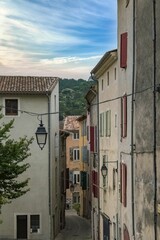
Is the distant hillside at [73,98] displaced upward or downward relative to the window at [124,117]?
upward

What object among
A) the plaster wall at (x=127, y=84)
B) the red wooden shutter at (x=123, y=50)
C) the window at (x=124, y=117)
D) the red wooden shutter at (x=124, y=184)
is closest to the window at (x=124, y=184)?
the red wooden shutter at (x=124, y=184)

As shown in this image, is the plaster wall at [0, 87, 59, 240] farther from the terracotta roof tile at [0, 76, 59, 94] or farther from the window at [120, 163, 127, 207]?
the window at [120, 163, 127, 207]

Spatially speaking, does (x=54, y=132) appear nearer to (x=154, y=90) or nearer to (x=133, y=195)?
(x=133, y=195)

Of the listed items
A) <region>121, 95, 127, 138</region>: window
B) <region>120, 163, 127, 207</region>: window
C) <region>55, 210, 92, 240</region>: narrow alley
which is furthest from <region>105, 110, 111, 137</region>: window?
<region>55, 210, 92, 240</region>: narrow alley

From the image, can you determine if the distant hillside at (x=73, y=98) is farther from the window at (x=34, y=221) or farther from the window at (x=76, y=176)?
the window at (x=34, y=221)

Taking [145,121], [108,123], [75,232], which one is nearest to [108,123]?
[108,123]

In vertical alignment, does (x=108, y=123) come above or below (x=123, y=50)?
below

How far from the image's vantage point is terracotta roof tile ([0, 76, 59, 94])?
35.9 metres

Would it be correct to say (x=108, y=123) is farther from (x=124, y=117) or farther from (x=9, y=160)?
(x=124, y=117)

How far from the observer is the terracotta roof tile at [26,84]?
35.9 m

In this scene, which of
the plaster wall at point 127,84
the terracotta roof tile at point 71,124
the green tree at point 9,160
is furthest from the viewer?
the terracotta roof tile at point 71,124

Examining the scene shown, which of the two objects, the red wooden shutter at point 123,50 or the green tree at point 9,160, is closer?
the red wooden shutter at point 123,50

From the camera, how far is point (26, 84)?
1463 inches

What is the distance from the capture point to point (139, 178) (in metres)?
15.2
